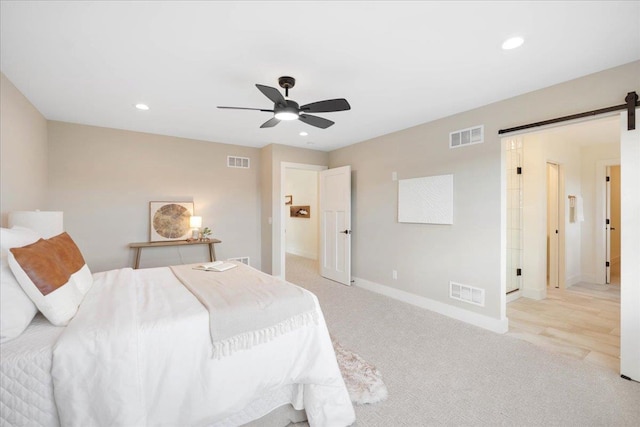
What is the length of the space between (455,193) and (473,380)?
2.11 meters

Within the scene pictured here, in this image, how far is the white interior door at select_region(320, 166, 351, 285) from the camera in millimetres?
4938

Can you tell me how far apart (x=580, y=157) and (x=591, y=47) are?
4056 millimetres

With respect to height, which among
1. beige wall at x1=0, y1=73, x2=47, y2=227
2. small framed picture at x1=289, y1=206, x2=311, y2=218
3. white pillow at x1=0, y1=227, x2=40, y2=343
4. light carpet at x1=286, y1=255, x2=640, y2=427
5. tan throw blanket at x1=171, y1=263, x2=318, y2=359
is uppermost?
beige wall at x1=0, y1=73, x2=47, y2=227

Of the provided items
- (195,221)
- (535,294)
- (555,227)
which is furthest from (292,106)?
(555,227)

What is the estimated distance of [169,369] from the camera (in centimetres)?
134

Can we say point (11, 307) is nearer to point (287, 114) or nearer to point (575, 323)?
point (287, 114)

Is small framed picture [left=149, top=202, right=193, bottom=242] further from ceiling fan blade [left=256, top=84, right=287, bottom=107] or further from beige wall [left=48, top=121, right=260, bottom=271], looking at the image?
ceiling fan blade [left=256, top=84, right=287, bottom=107]

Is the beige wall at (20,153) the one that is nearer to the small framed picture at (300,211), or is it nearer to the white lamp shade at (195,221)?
the white lamp shade at (195,221)

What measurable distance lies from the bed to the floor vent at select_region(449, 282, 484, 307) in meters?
2.28

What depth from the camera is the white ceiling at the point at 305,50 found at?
5.59 ft

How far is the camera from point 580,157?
16.5 ft

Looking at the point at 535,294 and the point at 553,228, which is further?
the point at 553,228

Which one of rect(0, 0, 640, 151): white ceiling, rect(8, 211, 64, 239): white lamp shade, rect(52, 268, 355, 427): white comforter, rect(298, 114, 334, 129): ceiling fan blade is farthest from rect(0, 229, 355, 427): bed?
rect(0, 0, 640, 151): white ceiling

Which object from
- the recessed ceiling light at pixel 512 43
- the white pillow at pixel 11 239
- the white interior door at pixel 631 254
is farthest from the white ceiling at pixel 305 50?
the white pillow at pixel 11 239
